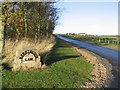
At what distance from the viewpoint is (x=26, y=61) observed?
16719 mm

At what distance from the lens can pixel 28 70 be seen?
16.1 meters

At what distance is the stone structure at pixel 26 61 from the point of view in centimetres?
1623

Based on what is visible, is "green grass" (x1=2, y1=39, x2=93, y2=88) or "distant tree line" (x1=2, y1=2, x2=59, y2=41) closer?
"green grass" (x1=2, y1=39, x2=93, y2=88)

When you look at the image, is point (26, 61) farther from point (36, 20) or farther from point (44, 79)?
point (36, 20)

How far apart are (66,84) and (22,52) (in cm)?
497

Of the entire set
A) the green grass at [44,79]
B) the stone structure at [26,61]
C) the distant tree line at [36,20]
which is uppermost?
the distant tree line at [36,20]

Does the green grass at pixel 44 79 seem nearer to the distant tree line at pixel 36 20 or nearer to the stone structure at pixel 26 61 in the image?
the stone structure at pixel 26 61

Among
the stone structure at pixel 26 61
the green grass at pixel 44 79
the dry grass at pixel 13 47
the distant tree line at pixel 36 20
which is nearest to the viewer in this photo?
the green grass at pixel 44 79

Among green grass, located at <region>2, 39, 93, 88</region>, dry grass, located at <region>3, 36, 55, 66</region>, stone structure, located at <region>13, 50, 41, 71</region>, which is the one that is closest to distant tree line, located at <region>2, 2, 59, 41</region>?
dry grass, located at <region>3, 36, 55, 66</region>

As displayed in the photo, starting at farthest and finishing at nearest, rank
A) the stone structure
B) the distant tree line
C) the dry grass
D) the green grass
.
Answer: the distant tree line → the dry grass → the stone structure → the green grass

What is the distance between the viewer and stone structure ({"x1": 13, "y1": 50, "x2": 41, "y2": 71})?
1623cm

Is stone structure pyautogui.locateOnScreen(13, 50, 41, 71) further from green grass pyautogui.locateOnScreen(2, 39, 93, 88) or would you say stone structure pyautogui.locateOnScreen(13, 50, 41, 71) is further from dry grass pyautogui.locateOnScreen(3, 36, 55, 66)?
green grass pyautogui.locateOnScreen(2, 39, 93, 88)

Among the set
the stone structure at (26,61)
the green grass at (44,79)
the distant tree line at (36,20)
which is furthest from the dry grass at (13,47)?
the distant tree line at (36,20)

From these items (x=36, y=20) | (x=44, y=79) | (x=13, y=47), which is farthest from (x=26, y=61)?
(x=36, y=20)
